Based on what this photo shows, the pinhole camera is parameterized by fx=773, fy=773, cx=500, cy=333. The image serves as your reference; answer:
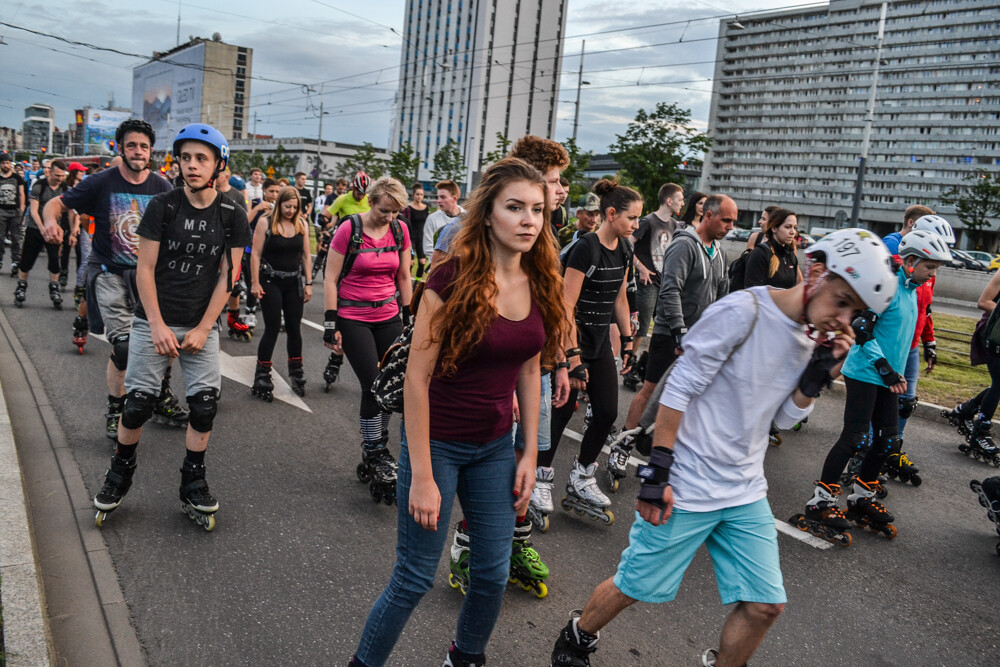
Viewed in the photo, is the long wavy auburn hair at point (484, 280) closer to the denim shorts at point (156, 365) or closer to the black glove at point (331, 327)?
the denim shorts at point (156, 365)

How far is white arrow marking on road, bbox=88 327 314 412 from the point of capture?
7393 millimetres

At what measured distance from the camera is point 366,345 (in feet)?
17.5

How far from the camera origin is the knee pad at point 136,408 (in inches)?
166

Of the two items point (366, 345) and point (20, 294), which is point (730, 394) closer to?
Result: point (366, 345)

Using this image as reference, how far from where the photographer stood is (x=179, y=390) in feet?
24.0

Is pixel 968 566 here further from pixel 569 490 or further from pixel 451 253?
pixel 451 253

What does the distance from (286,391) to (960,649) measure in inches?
235

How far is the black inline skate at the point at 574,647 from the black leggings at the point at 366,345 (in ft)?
8.03

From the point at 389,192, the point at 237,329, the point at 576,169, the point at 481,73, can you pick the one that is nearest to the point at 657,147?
the point at 576,169

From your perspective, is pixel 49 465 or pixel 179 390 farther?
pixel 179 390

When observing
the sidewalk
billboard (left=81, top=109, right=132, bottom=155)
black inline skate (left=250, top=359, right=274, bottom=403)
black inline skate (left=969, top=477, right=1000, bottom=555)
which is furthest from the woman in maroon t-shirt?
billboard (left=81, top=109, right=132, bottom=155)

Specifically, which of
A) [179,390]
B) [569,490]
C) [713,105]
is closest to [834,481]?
[569,490]

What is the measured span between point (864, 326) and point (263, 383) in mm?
5257

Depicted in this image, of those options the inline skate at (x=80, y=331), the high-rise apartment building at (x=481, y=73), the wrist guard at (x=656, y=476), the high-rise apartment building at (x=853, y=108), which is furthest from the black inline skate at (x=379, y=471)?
the high-rise apartment building at (x=481, y=73)
